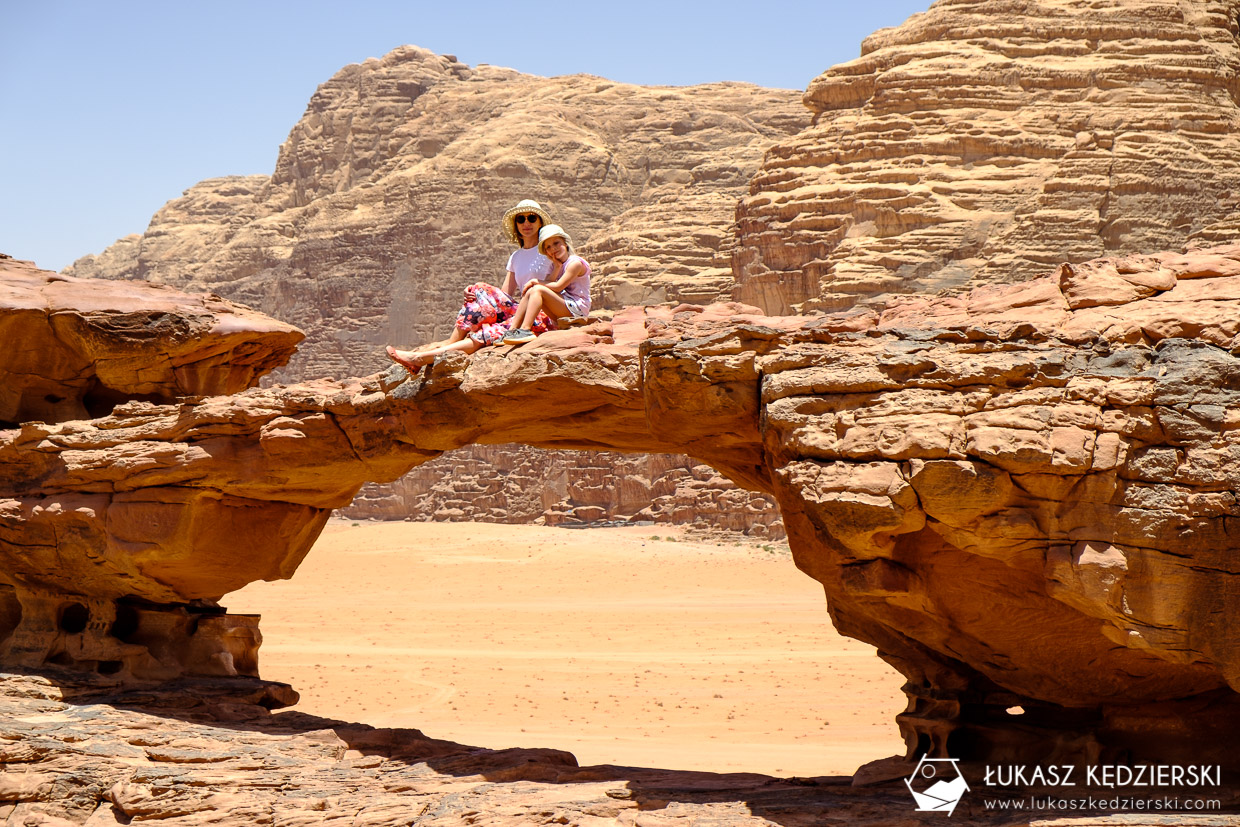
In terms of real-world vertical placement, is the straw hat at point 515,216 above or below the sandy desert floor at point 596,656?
above

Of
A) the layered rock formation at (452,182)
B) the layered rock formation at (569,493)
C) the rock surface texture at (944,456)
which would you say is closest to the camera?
the rock surface texture at (944,456)

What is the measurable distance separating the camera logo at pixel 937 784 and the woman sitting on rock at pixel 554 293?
358cm

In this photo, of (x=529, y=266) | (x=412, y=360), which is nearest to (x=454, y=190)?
(x=529, y=266)

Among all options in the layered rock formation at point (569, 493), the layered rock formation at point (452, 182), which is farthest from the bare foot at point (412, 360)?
the layered rock formation at point (452, 182)

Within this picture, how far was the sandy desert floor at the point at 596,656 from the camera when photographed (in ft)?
39.8

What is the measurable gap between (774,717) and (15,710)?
713 centimetres

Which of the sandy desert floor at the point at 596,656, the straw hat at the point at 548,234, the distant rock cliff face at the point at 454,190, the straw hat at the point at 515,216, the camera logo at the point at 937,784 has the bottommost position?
the camera logo at the point at 937,784

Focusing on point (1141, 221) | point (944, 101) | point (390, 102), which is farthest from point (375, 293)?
point (1141, 221)

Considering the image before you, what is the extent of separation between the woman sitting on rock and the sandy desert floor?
157 inches

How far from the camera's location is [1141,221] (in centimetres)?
3309

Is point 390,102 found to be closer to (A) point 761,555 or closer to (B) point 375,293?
(B) point 375,293

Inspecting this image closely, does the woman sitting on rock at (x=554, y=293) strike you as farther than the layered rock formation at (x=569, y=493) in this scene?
No

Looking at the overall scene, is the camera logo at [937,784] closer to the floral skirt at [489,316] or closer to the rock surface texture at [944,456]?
the rock surface texture at [944,456]

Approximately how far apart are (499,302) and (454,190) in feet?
165
